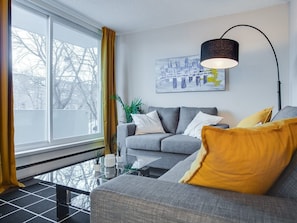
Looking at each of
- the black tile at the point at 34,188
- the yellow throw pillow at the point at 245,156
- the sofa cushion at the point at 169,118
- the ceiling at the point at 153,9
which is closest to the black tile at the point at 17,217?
the black tile at the point at 34,188

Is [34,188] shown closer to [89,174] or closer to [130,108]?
[89,174]

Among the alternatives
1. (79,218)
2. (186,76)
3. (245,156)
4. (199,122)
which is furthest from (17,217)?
(186,76)

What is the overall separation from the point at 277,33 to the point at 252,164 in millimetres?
3075

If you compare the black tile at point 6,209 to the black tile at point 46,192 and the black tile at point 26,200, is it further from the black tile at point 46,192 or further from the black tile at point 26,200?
the black tile at point 46,192

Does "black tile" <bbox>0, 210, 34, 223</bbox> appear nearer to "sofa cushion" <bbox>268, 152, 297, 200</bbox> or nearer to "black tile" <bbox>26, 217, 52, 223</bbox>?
"black tile" <bbox>26, 217, 52, 223</bbox>

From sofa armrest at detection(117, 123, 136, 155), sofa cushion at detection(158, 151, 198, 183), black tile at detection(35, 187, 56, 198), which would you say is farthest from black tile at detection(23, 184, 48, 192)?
sofa cushion at detection(158, 151, 198, 183)

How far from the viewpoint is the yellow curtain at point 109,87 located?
3875mm

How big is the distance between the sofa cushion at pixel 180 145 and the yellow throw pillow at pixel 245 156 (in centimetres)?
182

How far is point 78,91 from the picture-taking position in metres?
3.58

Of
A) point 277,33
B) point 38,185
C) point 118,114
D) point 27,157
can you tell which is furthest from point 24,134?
point 277,33

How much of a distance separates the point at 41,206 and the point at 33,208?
66 mm

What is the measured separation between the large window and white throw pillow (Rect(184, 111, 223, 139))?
175 cm

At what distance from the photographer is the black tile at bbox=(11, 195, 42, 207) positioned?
78.5 inches

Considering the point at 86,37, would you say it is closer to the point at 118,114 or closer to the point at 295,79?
the point at 118,114
